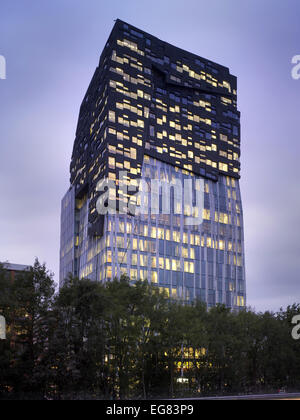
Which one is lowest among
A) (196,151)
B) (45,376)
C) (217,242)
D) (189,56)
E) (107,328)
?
(45,376)

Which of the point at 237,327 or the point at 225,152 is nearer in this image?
the point at 237,327

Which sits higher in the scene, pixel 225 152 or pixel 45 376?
pixel 225 152

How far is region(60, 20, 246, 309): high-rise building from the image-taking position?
129 m

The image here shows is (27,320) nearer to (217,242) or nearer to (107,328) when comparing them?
(107,328)

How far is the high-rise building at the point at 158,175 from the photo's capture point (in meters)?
129

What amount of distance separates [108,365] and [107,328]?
5263mm

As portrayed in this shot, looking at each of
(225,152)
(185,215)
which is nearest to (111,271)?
(185,215)

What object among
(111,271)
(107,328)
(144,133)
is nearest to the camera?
(107,328)

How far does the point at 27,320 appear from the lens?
5684 cm

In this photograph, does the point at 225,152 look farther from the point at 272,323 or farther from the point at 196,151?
the point at 272,323

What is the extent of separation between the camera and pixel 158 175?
13925 centimetres

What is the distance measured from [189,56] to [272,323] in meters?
97.0
